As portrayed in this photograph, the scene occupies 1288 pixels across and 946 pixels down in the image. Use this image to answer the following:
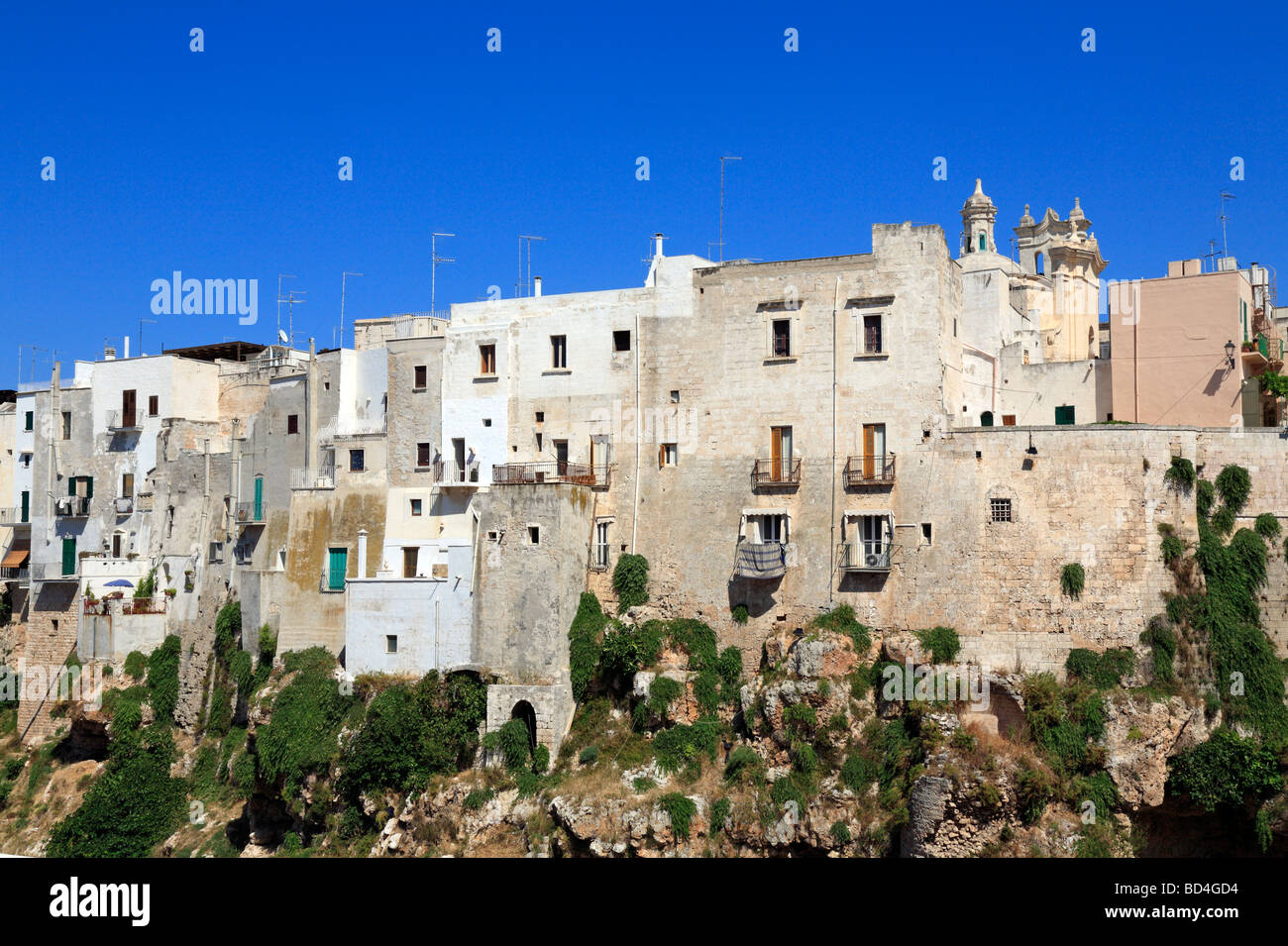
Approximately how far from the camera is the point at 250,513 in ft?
150

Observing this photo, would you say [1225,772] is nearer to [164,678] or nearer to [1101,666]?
[1101,666]

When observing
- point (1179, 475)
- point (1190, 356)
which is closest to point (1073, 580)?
point (1179, 475)

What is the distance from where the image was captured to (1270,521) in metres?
34.8

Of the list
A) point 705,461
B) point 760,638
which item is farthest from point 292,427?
point 760,638

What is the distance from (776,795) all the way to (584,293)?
15.8m

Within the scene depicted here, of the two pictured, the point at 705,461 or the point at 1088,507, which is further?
the point at 705,461

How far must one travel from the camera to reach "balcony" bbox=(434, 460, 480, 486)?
132ft

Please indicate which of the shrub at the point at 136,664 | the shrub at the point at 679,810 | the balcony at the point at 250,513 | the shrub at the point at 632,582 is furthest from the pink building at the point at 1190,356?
the shrub at the point at 136,664

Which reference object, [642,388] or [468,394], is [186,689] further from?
[642,388]

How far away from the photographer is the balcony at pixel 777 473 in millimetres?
37219

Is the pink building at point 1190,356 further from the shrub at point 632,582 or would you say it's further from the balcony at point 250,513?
the balcony at point 250,513

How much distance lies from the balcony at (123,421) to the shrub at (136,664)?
347 inches

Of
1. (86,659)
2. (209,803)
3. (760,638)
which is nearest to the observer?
(760,638)
